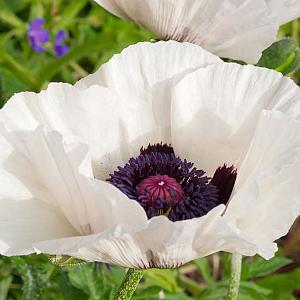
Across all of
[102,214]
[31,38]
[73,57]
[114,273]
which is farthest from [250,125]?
[31,38]

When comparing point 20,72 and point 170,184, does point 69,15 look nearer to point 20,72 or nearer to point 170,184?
point 20,72

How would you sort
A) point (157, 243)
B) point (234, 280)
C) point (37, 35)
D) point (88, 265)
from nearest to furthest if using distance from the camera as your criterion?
point (157, 243) → point (234, 280) → point (88, 265) → point (37, 35)

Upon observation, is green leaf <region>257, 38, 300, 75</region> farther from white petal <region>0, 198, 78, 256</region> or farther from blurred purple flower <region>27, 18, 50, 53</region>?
blurred purple flower <region>27, 18, 50, 53</region>

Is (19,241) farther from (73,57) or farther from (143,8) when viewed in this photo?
(73,57)

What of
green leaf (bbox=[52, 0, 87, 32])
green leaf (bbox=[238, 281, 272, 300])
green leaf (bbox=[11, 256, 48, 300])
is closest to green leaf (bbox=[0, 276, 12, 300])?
green leaf (bbox=[11, 256, 48, 300])

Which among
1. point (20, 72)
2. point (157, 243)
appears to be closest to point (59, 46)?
point (20, 72)

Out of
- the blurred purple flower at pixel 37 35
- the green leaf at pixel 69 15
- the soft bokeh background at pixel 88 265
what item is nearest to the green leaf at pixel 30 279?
the soft bokeh background at pixel 88 265

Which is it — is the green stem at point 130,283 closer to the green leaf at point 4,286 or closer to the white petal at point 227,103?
the white petal at point 227,103
